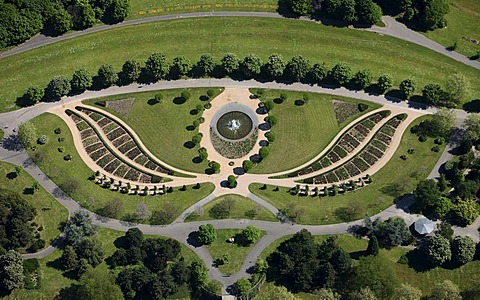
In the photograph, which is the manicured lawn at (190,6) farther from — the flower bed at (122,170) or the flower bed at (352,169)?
the flower bed at (352,169)

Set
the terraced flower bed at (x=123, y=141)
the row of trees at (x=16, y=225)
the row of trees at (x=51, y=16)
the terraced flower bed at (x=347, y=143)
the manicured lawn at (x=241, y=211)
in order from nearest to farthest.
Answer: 1. the row of trees at (x=16, y=225)
2. the manicured lawn at (x=241, y=211)
3. the terraced flower bed at (x=347, y=143)
4. the terraced flower bed at (x=123, y=141)
5. the row of trees at (x=51, y=16)

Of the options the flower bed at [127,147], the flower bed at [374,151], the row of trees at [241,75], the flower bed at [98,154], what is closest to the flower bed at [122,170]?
the flower bed at [127,147]

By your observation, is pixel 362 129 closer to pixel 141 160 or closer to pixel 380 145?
pixel 380 145

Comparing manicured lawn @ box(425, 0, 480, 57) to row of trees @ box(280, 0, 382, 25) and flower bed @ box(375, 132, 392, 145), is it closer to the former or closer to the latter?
row of trees @ box(280, 0, 382, 25)

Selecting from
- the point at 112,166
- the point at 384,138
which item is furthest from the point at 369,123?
the point at 112,166

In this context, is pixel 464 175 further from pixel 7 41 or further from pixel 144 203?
pixel 7 41

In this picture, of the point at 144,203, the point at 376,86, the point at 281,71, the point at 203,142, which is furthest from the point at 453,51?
the point at 144,203

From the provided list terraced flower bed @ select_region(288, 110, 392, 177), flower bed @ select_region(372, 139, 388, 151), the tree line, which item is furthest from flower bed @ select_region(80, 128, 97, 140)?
flower bed @ select_region(372, 139, 388, 151)
